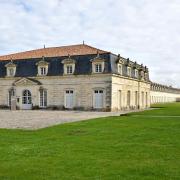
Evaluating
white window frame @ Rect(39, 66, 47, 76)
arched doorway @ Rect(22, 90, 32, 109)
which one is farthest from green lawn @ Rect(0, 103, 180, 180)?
arched doorway @ Rect(22, 90, 32, 109)

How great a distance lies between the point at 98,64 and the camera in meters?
36.4

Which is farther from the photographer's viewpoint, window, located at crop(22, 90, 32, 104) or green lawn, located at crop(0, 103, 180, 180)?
window, located at crop(22, 90, 32, 104)

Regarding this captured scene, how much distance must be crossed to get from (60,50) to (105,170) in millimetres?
Result: 36027

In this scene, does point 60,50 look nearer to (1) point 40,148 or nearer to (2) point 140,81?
(2) point 140,81

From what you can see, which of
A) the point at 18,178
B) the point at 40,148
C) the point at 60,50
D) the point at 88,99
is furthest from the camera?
the point at 60,50

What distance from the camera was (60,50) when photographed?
139ft

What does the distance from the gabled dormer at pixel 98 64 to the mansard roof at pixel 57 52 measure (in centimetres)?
173

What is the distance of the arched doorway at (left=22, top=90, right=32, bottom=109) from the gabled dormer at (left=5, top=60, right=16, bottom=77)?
2.86 metres

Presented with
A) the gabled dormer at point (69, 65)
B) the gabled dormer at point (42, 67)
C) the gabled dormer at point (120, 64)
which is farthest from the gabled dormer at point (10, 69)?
the gabled dormer at point (120, 64)

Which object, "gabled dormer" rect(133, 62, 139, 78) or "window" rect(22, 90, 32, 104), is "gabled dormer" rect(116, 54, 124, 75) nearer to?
Result: "gabled dormer" rect(133, 62, 139, 78)

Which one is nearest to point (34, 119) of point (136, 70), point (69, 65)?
point (69, 65)

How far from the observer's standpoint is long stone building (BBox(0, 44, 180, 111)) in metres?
36.4

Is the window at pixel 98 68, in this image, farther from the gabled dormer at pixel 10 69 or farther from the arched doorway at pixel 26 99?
the gabled dormer at pixel 10 69

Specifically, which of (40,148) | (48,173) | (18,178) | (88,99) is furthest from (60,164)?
(88,99)
